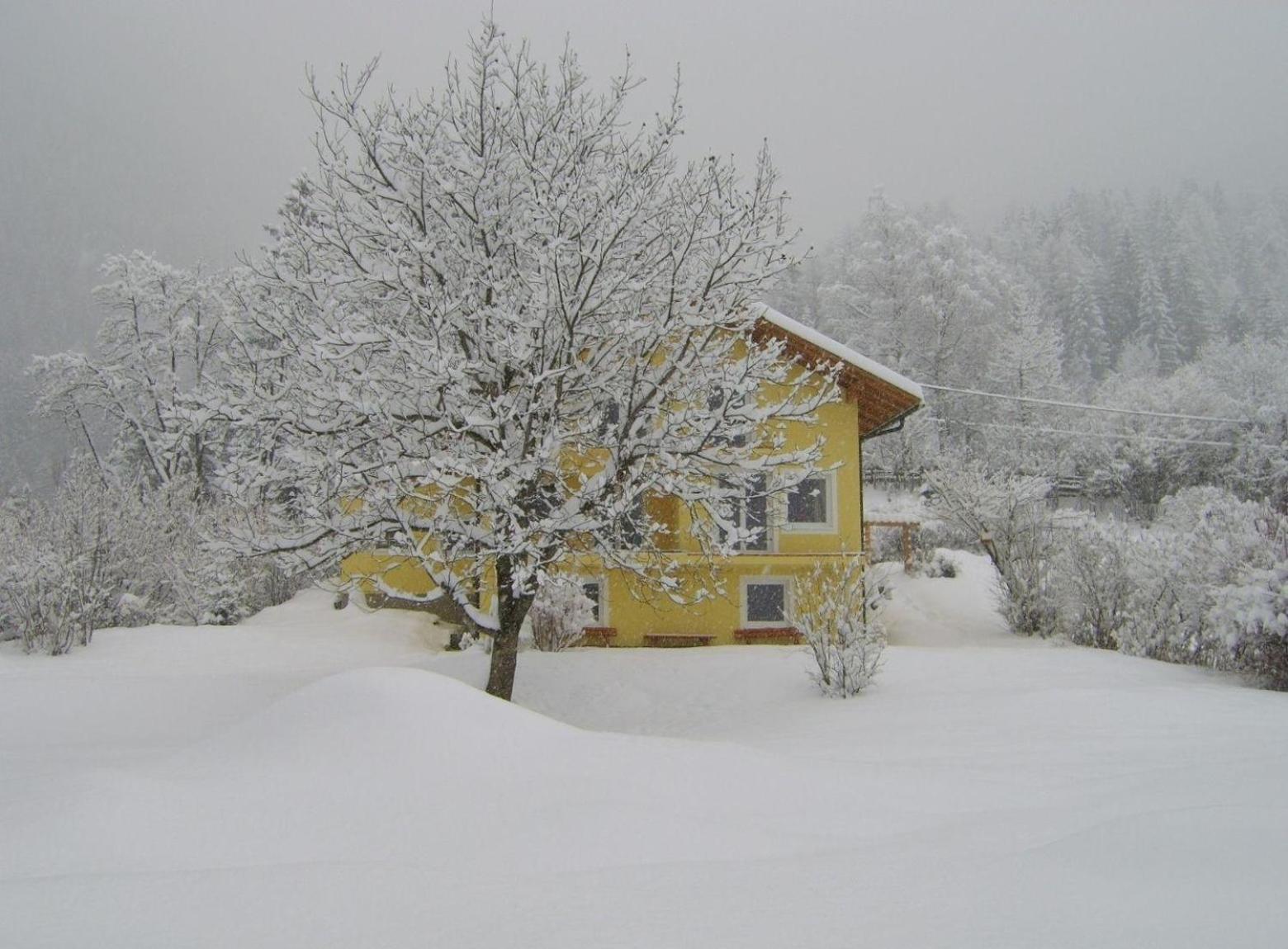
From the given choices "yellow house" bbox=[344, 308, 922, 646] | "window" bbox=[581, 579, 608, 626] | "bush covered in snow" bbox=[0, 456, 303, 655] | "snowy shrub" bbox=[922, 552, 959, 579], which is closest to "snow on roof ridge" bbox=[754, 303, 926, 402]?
"yellow house" bbox=[344, 308, 922, 646]

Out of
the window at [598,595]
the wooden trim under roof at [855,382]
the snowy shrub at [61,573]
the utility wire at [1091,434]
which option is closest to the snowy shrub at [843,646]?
the wooden trim under roof at [855,382]

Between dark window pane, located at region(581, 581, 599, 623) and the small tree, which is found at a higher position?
the small tree

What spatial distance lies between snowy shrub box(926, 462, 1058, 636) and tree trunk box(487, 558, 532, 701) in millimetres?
12091

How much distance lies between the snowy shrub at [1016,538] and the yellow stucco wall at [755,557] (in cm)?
358

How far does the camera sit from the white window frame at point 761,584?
17.5 meters

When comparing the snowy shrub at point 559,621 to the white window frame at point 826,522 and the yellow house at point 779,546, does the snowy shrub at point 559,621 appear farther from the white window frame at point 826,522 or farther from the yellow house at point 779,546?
the white window frame at point 826,522

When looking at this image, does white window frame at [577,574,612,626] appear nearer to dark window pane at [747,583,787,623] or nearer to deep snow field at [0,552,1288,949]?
dark window pane at [747,583,787,623]

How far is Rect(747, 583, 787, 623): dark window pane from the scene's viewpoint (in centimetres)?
1773

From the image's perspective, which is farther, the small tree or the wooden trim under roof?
the small tree

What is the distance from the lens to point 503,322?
9000 millimetres

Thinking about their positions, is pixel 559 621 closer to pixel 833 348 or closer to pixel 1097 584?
pixel 833 348

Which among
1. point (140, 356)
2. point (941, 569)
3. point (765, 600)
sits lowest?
point (765, 600)

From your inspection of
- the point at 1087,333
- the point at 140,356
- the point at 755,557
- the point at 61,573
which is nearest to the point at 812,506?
the point at 755,557

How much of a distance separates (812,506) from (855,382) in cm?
303
